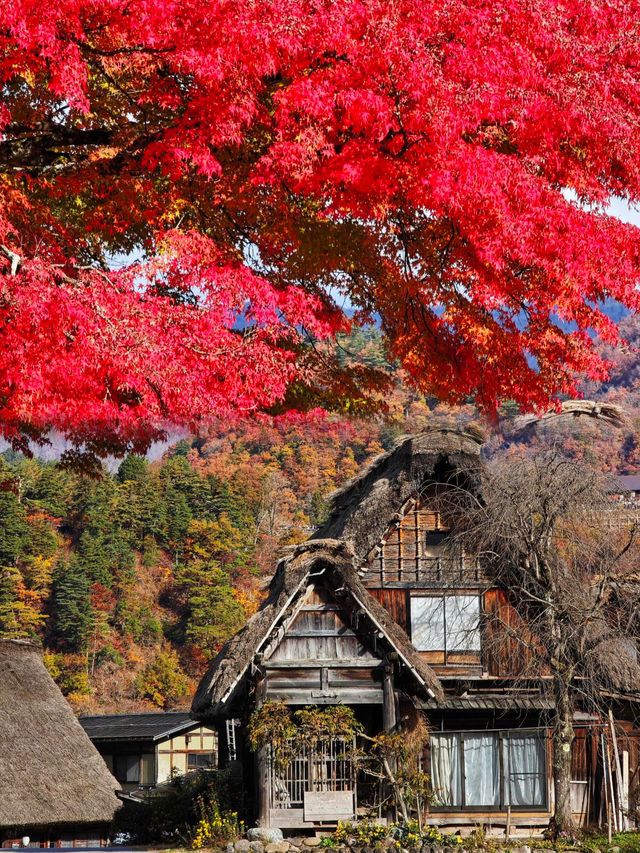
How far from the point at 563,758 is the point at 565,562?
3201 millimetres

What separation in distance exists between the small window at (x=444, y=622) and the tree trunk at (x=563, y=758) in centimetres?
349

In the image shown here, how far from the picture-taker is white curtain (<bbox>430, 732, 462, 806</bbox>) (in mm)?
18438

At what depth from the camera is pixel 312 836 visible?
1644cm

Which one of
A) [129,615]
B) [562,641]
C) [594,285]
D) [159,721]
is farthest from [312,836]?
[129,615]

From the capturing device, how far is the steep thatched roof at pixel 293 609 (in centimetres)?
1642

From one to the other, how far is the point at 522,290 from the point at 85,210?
646cm

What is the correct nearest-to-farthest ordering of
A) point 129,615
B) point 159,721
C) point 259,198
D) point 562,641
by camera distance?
point 259,198
point 562,641
point 159,721
point 129,615

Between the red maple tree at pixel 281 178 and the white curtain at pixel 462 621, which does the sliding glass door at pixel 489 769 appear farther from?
the red maple tree at pixel 281 178

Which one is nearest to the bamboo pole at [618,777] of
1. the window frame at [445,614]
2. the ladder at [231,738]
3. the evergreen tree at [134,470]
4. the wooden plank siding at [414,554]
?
the window frame at [445,614]

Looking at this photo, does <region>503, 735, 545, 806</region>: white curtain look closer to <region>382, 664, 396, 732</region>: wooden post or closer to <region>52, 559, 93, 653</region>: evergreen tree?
<region>382, 664, 396, 732</region>: wooden post

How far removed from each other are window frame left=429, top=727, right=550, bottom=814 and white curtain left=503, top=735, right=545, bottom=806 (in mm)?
38

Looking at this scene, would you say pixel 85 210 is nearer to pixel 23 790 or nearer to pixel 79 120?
pixel 79 120

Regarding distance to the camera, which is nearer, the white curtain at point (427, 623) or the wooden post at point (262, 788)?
the wooden post at point (262, 788)

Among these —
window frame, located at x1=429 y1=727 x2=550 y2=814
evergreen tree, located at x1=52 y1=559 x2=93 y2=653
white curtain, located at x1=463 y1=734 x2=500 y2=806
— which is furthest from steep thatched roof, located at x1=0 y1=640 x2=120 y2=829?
evergreen tree, located at x1=52 y1=559 x2=93 y2=653
